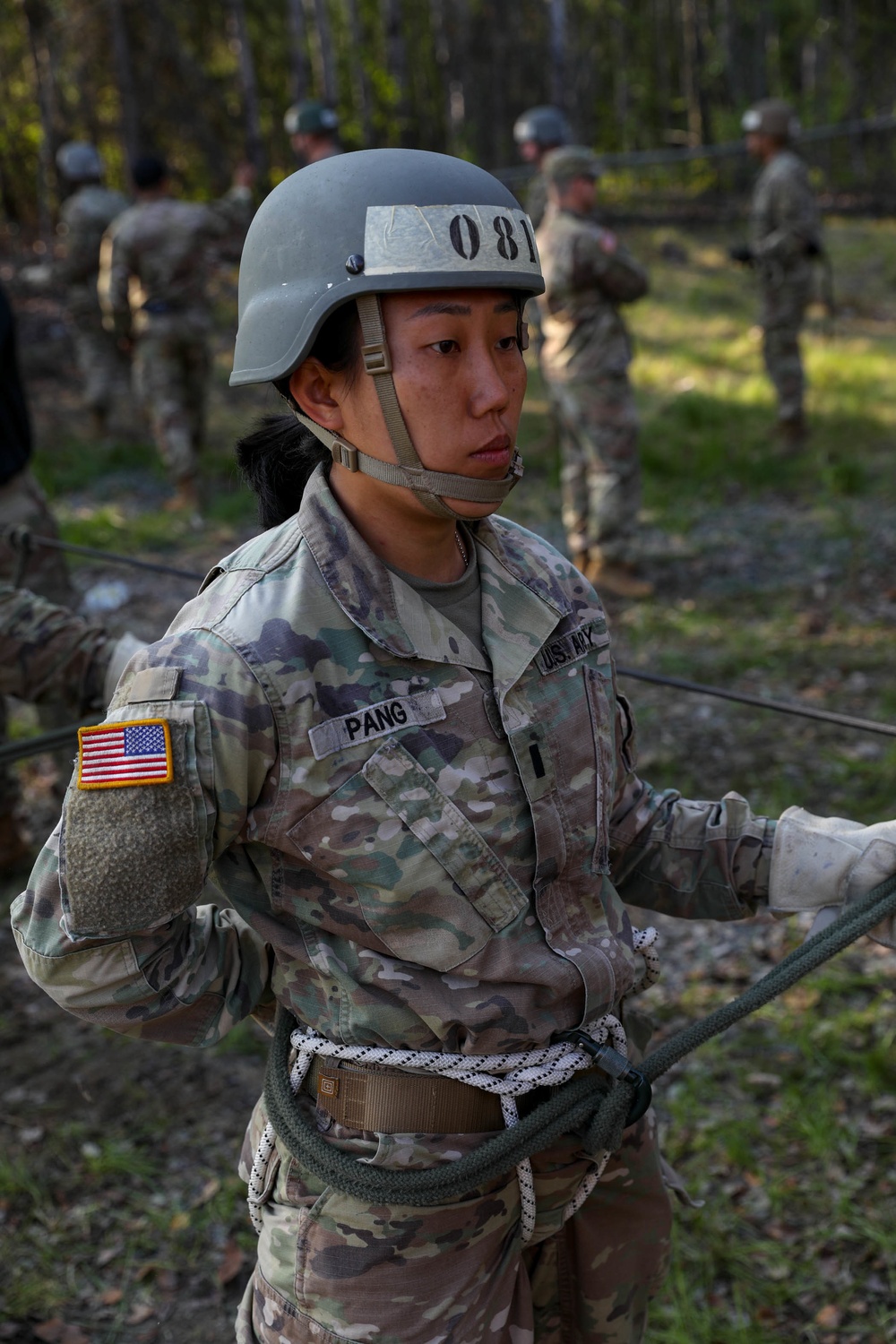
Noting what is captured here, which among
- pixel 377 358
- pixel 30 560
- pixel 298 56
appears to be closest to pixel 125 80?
pixel 298 56

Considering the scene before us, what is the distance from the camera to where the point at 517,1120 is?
1.65 m

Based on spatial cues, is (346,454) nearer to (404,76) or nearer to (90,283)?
(90,283)

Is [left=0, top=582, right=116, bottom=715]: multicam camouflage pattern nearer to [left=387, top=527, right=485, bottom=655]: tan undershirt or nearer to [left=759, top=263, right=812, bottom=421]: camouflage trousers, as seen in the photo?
[left=387, top=527, right=485, bottom=655]: tan undershirt

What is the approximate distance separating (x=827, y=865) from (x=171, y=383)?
311 inches

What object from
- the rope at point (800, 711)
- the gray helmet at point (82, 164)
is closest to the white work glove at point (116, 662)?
the rope at point (800, 711)

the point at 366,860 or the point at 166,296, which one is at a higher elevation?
the point at 366,860

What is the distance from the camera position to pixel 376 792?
4.90ft

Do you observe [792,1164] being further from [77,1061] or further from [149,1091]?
[77,1061]

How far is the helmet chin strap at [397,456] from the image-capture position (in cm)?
151

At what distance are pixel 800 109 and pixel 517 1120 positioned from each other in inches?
877

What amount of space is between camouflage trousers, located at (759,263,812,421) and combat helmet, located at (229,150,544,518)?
7.90 meters

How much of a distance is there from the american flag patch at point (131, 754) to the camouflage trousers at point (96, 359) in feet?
33.4

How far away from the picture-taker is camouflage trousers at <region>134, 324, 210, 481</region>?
8820 millimetres

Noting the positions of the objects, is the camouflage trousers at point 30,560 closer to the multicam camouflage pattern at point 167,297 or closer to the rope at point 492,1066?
the rope at point 492,1066
